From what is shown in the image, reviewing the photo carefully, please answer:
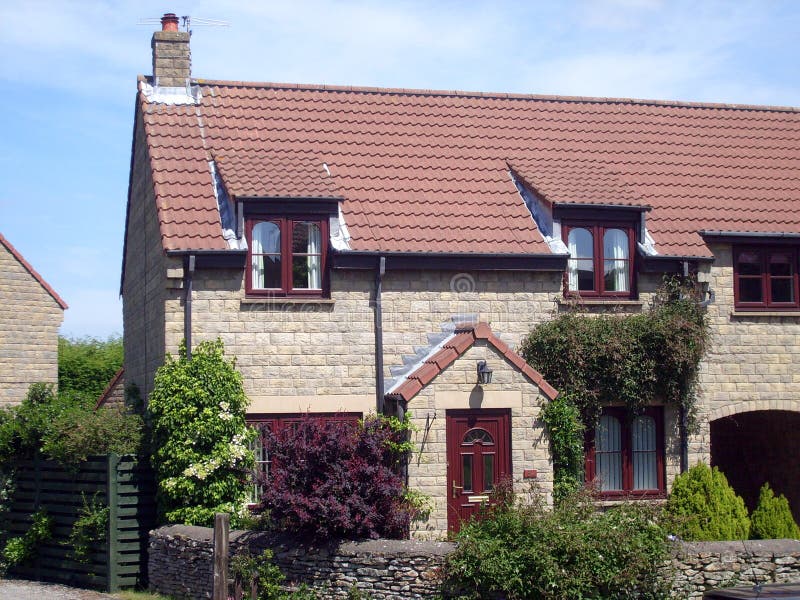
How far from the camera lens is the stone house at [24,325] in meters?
27.7

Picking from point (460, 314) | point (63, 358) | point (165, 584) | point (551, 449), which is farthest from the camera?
point (63, 358)

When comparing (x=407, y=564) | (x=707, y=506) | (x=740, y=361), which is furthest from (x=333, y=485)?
(x=740, y=361)

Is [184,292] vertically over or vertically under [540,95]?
under

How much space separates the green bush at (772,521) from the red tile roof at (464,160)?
15.4 ft

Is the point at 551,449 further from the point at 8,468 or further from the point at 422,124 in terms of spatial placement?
the point at 8,468

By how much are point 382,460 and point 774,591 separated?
20.5 ft

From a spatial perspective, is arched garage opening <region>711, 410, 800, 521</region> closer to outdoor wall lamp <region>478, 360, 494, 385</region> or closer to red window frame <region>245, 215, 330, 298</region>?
outdoor wall lamp <region>478, 360, 494, 385</region>

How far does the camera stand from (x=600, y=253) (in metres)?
19.3

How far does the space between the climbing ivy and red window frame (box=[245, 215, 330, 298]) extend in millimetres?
3820

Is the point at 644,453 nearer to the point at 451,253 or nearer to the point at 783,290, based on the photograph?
the point at 783,290

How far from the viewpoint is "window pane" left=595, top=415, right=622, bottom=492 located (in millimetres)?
→ 18906

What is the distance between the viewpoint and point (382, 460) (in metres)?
15.4

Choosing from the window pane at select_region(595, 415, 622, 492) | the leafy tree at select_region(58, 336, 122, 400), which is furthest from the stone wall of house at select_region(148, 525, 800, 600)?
the leafy tree at select_region(58, 336, 122, 400)

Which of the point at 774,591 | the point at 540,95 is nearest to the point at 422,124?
the point at 540,95
